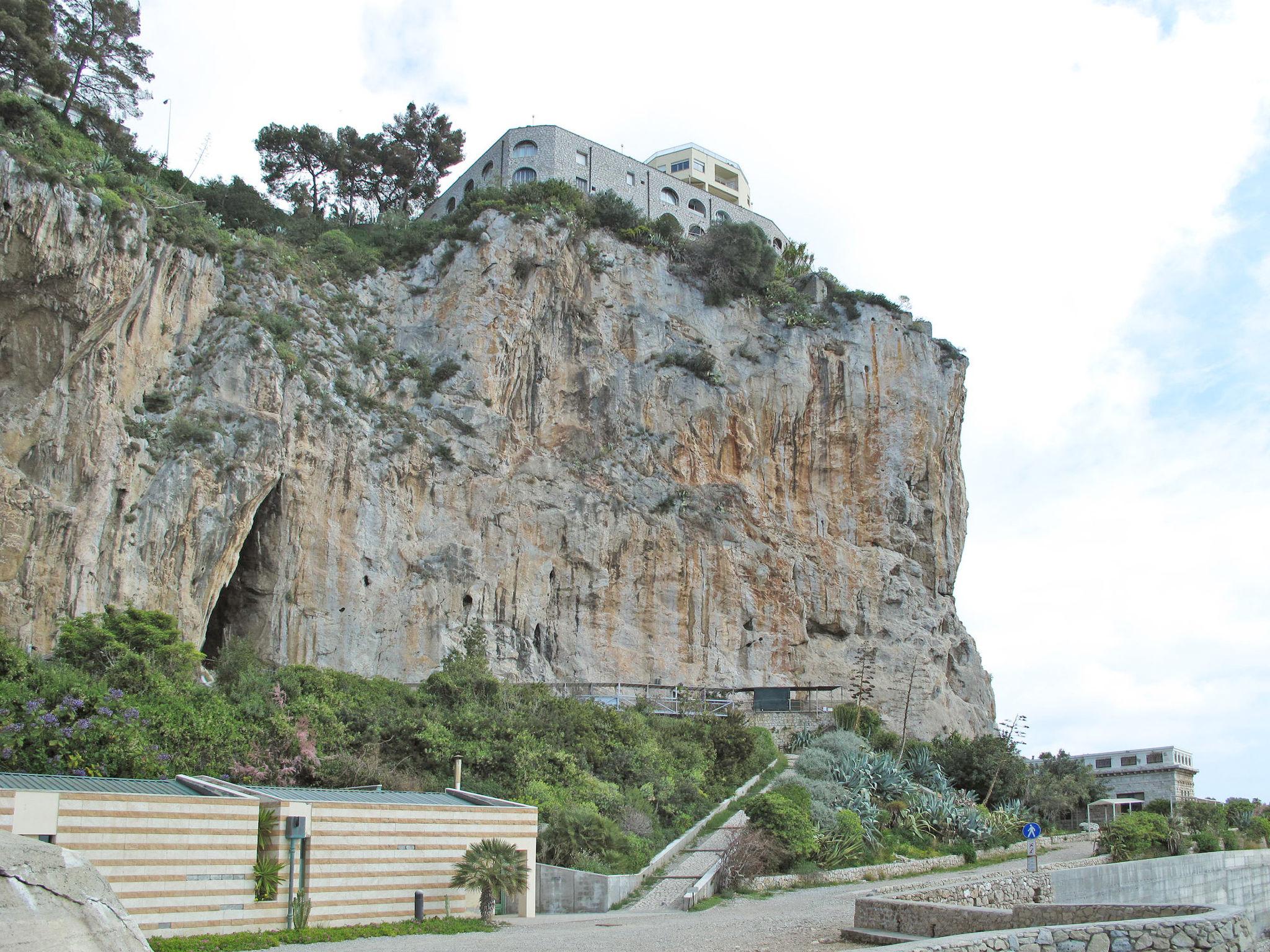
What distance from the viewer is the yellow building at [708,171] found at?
55656 mm

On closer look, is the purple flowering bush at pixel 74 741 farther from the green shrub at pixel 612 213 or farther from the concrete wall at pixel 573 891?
the green shrub at pixel 612 213

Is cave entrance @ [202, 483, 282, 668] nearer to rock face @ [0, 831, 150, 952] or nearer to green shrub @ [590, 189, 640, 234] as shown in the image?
green shrub @ [590, 189, 640, 234]

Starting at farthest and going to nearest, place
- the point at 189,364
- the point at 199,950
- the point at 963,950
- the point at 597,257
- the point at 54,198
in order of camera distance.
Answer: the point at 597,257 → the point at 189,364 → the point at 54,198 → the point at 199,950 → the point at 963,950

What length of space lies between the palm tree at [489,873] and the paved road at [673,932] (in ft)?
1.61

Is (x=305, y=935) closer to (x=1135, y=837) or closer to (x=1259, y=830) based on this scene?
(x=1135, y=837)

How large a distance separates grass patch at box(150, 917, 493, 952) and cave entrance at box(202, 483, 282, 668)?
14519mm

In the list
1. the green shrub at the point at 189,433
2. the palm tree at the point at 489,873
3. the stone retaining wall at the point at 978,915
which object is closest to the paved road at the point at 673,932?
the palm tree at the point at 489,873

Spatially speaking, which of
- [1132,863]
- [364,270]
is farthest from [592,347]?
[1132,863]

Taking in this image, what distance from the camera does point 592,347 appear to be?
123ft

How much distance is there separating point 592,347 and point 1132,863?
23530mm

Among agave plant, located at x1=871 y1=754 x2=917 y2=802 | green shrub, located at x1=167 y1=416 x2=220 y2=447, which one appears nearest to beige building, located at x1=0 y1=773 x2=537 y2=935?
agave plant, located at x1=871 y1=754 x2=917 y2=802

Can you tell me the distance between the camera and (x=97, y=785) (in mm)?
13906

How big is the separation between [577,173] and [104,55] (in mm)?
17894

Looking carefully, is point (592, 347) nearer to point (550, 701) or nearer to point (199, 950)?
point (550, 701)
